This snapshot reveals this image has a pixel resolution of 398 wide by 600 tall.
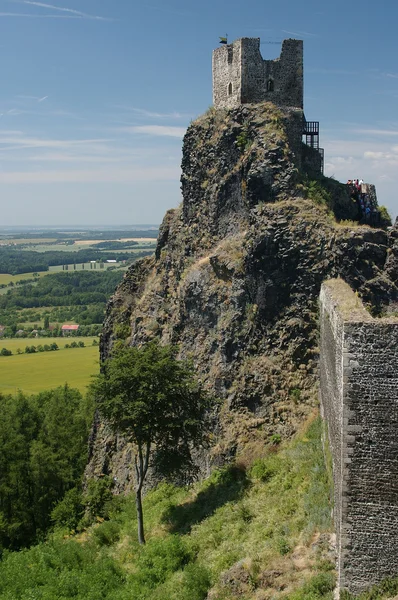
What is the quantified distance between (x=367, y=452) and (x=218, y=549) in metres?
6.88

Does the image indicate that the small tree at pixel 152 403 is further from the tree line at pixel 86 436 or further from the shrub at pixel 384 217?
the shrub at pixel 384 217

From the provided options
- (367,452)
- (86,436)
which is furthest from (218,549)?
(86,436)

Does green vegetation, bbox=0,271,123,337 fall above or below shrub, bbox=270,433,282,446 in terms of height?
below

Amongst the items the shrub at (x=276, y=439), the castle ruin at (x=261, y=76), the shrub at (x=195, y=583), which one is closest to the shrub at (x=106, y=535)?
the shrub at (x=195, y=583)

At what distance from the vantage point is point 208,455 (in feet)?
72.4

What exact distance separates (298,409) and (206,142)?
14015 mm

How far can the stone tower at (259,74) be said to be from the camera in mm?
25594

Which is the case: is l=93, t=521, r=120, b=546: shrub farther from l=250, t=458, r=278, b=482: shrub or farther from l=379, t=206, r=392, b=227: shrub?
l=379, t=206, r=392, b=227: shrub

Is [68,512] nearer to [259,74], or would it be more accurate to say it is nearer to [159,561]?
[159,561]

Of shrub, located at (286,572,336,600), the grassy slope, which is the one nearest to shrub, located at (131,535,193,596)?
the grassy slope

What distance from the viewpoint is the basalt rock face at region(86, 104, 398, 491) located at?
20.9 m

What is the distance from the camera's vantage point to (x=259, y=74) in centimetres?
2573

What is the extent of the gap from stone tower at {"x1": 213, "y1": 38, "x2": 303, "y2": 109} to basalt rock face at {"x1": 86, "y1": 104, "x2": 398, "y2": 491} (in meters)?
1.22

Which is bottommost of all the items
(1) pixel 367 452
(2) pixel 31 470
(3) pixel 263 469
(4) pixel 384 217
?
(2) pixel 31 470
